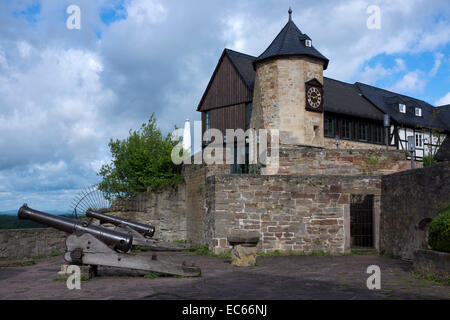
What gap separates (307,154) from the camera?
1545 cm

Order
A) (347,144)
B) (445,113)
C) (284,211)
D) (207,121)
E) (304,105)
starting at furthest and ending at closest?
1. (445,113)
2. (207,121)
3. (347,144)
4. (304,105)
5. (284,211)

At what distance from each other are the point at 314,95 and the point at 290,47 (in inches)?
101

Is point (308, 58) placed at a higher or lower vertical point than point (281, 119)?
higher

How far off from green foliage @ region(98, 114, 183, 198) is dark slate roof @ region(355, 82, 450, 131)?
17228 mm

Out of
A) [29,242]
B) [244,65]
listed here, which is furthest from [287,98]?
[29,242]

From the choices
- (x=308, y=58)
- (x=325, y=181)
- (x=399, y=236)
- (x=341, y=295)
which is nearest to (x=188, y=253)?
(x=325, y=181)

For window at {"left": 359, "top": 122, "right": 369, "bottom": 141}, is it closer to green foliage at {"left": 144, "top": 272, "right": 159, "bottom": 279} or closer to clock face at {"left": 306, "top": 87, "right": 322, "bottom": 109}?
clock face at {"left": 306, "top": 87, "right": 322, "bottom": 109}

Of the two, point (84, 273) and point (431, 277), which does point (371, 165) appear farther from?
point (84, 273)

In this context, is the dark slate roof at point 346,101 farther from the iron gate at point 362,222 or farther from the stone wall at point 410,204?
the stone wall at point 410,204

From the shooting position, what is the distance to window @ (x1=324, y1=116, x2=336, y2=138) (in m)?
26.4

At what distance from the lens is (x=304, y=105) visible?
20.1m

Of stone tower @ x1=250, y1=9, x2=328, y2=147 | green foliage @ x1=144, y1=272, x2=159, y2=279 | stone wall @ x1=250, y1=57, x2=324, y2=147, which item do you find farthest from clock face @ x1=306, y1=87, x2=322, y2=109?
green foliage @ x1=144, y1=272, x2=159, y2=279

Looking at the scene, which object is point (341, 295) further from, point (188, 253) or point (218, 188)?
point (188, 253)

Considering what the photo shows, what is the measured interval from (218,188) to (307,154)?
4322 millimetres
